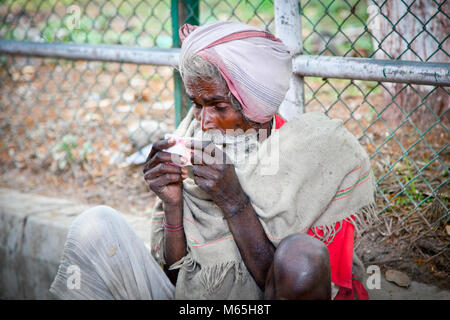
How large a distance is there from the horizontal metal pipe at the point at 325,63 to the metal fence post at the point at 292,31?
0.20ft

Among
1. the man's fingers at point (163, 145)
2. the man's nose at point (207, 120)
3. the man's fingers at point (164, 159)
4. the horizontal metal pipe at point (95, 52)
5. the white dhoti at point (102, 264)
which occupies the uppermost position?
the horizontal metal pipe at point (95, 52)

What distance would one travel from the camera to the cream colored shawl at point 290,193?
195 centimetres

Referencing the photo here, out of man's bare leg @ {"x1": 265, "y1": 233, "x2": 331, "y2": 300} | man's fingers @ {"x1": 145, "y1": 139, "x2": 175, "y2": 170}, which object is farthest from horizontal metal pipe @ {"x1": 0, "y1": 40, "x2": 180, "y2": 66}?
man's bare leg @ {"x1": 265, "y1": 233, "x2": 331, "y2": 300}

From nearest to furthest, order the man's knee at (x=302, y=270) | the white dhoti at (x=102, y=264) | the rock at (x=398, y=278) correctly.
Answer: the man's knee at (x=302, y=270) < the white dhoti at (x=102, y=264) < the rock at (x=398, y=278)

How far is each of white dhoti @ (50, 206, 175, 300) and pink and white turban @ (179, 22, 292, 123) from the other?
2.51 ft

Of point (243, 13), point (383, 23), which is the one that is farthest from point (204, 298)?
point (243, 13)

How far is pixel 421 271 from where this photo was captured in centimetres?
242

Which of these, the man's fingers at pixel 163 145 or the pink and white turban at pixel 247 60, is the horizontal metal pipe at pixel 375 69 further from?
the man's fingers at pixel 163 145

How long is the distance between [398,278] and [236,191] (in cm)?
103

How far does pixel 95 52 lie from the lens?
3.15 meters

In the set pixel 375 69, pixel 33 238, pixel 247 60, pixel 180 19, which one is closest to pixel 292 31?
pixel 375 69

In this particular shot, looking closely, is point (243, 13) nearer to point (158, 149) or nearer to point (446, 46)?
point (446, 46)

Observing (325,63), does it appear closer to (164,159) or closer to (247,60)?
(247,60)

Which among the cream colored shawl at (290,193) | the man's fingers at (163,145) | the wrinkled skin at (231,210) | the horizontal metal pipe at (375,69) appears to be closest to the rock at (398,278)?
the cream colored shawl at (290,193)
